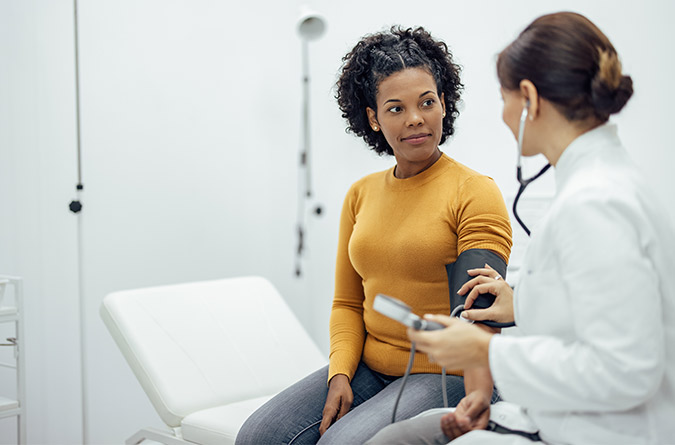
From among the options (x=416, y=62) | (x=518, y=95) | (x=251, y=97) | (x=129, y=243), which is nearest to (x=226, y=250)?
(x=129, y=243)

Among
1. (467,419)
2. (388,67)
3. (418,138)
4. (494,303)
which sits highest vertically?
(388,67)

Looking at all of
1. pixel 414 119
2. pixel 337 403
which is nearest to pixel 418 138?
pixel 414 119

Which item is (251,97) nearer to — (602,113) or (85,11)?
(85,11)

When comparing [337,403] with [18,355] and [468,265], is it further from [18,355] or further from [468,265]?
[18,355]

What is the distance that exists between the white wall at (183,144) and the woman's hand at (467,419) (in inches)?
45.8

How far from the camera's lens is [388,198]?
1.29m

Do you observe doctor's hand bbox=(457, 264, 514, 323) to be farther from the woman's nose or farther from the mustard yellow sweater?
the woman's nose

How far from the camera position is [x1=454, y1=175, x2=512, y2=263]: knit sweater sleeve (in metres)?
1.10

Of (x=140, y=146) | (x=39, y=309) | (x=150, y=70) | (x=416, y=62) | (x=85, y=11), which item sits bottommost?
(x=39, y=309)

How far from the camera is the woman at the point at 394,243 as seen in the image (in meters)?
1.13

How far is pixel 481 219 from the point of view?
1.11 m

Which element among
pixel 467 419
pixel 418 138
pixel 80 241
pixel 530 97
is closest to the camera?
pixel 530 97

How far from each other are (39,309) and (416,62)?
157cm

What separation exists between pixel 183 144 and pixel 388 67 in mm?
1394
